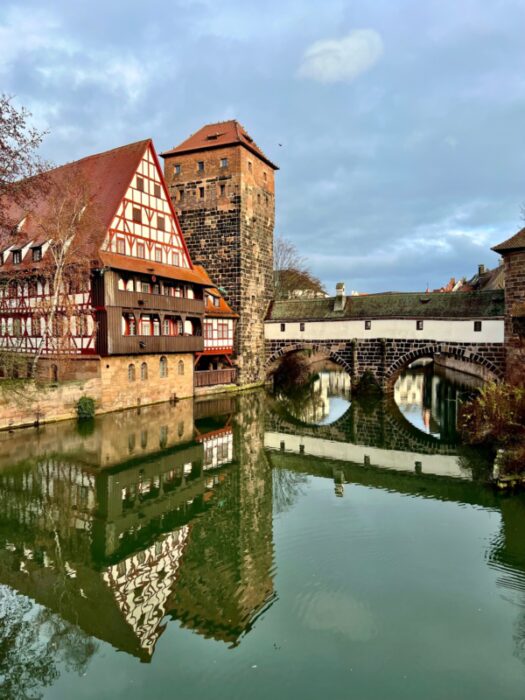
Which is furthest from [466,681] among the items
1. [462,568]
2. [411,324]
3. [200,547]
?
[411,324]

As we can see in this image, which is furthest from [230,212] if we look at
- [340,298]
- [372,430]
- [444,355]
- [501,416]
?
[501,416]

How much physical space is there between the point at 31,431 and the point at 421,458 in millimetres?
11813

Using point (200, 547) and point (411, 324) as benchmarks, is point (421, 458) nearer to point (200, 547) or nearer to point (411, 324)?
point (200, 547)

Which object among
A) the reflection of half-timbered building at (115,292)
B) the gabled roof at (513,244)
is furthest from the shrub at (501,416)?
the reflection of half-timbered building at (115,292)

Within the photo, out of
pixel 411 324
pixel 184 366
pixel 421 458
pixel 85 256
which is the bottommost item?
pixel 421 458

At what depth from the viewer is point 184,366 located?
23797 mm

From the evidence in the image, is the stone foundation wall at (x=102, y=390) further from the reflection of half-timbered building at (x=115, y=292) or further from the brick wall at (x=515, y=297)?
the brick wall at (x=515, y=297)

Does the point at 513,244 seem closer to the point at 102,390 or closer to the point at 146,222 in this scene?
the point at 146,222

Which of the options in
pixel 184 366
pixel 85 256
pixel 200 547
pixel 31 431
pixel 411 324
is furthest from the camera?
pixel 411 324

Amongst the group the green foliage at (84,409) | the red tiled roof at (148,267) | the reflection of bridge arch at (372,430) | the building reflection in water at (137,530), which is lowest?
the reflection of bridge arch at (372,430)

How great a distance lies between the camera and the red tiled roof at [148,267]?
18.9 meters

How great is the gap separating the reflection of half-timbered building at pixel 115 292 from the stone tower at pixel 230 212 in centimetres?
485

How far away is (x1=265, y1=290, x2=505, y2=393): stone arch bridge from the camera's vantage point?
2400cm

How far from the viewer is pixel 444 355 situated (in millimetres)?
26094
